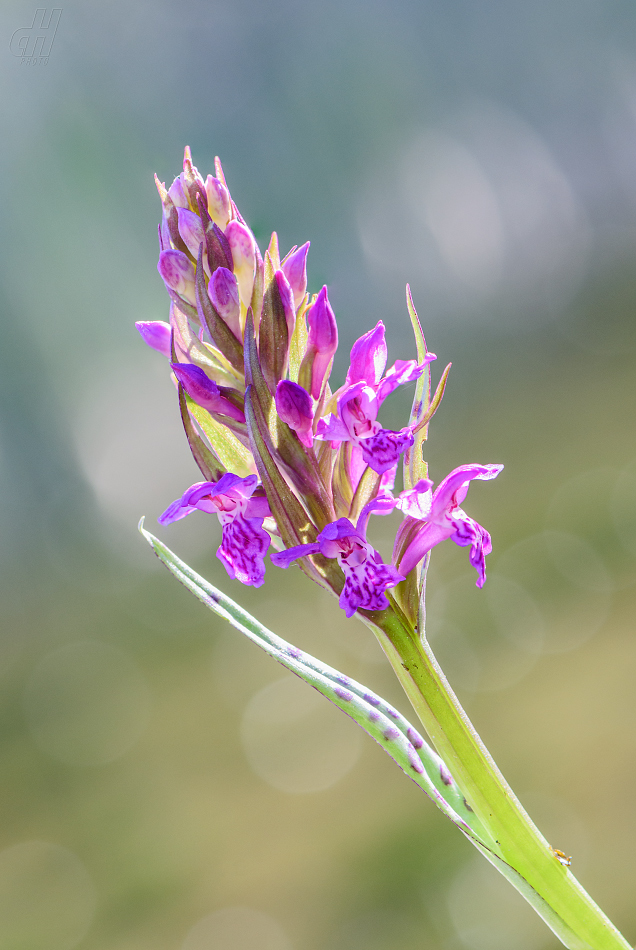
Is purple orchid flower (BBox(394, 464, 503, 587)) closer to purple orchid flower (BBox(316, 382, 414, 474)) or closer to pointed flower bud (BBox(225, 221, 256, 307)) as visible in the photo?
purple orchid flower (BBox(316, 382, 414, 474))

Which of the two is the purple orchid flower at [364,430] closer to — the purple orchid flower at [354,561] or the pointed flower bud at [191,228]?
the purple orchid flower at [354,561]

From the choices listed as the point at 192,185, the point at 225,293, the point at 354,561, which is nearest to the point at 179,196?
the point at 192,185

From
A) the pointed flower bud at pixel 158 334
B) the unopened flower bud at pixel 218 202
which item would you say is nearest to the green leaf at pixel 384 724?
the pointed flower bud at pixel 158 334

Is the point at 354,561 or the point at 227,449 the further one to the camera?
the point at 227,449

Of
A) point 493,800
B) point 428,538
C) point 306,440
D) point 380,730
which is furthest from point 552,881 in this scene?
point 306,440

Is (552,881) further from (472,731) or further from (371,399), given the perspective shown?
(371,399)

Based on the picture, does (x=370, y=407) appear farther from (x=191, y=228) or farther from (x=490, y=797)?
(x=490, y=797)
